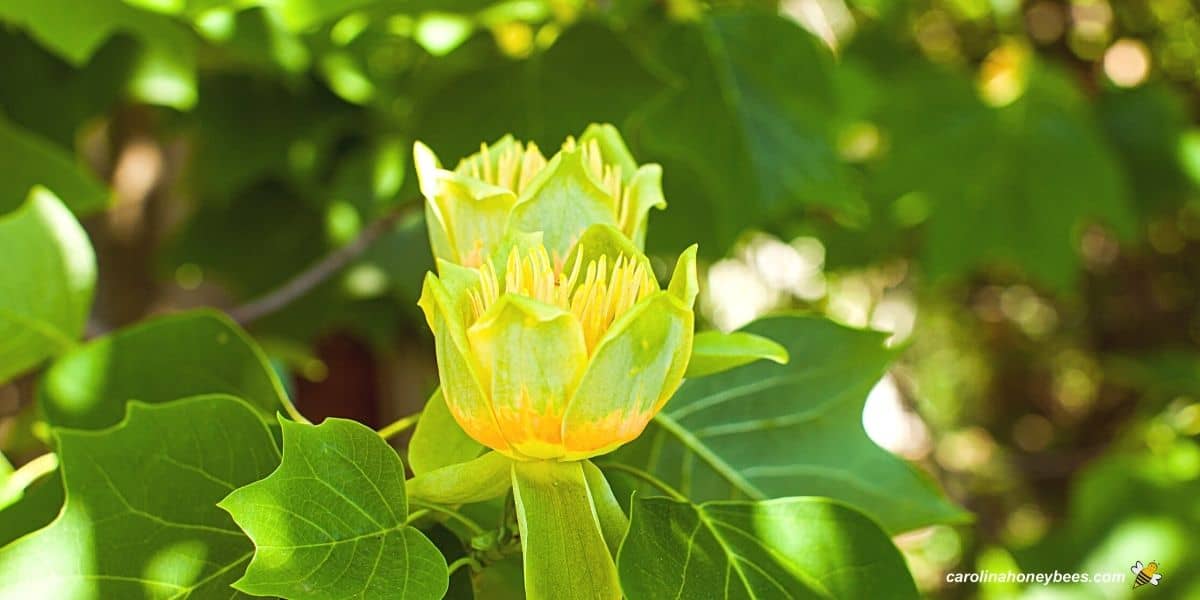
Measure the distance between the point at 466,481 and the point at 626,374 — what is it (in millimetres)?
66

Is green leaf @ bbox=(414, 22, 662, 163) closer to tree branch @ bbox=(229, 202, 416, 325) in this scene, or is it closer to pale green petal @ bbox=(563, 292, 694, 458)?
tree branch @ bbox=(229, 202, 416, 325)

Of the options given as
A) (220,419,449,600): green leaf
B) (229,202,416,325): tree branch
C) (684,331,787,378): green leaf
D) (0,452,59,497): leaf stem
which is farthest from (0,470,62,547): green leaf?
(229,202,416,325): tree branch

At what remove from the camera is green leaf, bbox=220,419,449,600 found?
11.5 inches

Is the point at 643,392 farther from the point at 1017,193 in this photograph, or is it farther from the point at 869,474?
the point at 1017,193

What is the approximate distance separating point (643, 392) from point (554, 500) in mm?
43

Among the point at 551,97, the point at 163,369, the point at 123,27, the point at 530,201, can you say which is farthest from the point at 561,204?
the point at 123,27

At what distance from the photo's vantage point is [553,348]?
0.94ft

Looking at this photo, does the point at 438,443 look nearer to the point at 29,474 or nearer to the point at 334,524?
the point at 334,524

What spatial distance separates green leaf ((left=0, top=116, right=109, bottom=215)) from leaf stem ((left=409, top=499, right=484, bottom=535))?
39 cm

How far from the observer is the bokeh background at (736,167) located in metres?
0.67

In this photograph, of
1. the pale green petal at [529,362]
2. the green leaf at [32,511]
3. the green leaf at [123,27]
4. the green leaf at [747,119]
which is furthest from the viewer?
the green leaf at [747,119]

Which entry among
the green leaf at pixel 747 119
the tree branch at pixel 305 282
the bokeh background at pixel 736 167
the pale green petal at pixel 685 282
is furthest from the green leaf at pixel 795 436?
the tree branch at pixel 305 282

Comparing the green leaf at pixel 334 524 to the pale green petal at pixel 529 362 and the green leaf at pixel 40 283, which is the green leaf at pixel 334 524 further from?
the green leaf at pixel 40 283

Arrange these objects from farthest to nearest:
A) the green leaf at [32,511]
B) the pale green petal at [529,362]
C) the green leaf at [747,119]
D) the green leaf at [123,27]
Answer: the green leaf at [747,119] → the green leaf at [123,27] → the green leaf at [32,511] → the pale green petal at [529,362]
